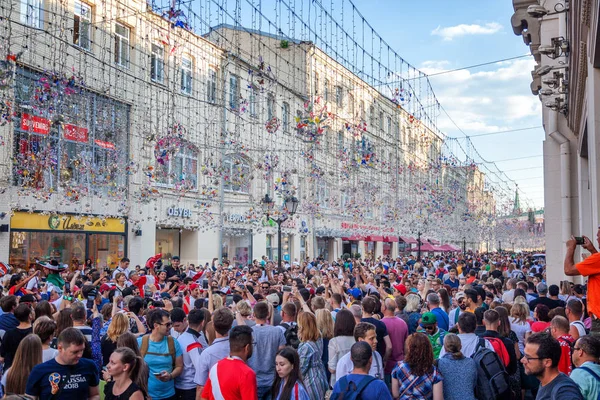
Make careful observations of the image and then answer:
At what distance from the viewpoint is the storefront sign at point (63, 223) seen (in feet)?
62.8

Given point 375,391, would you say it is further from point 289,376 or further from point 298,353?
point 298,353

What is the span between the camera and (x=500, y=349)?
247 inches

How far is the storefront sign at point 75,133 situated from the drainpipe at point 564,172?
15058mm

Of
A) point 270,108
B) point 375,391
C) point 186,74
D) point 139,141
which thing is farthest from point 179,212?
point 375,391

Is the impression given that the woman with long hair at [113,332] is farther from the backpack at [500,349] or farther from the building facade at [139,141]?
the building facade at [139,141]

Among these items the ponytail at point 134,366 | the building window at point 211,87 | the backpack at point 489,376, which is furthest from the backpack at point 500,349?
the building window at point 211,87

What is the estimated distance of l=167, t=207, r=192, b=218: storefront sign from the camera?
24.6 metres

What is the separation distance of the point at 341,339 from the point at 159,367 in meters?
2.00

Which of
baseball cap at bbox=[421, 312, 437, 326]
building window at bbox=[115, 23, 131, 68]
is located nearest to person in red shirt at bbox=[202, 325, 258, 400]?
baseball cap at bbox=[421, 312, 437, 326]

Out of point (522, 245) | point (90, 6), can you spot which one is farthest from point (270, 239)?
point (522, 245)

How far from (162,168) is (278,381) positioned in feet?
49.5

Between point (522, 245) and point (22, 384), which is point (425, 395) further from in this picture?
point (522, 245)

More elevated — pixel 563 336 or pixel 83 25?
pixel 83 25

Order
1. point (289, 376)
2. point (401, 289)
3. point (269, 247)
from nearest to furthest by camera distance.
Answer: point (289, 376)
point (401, 289)
point (269, 247)
